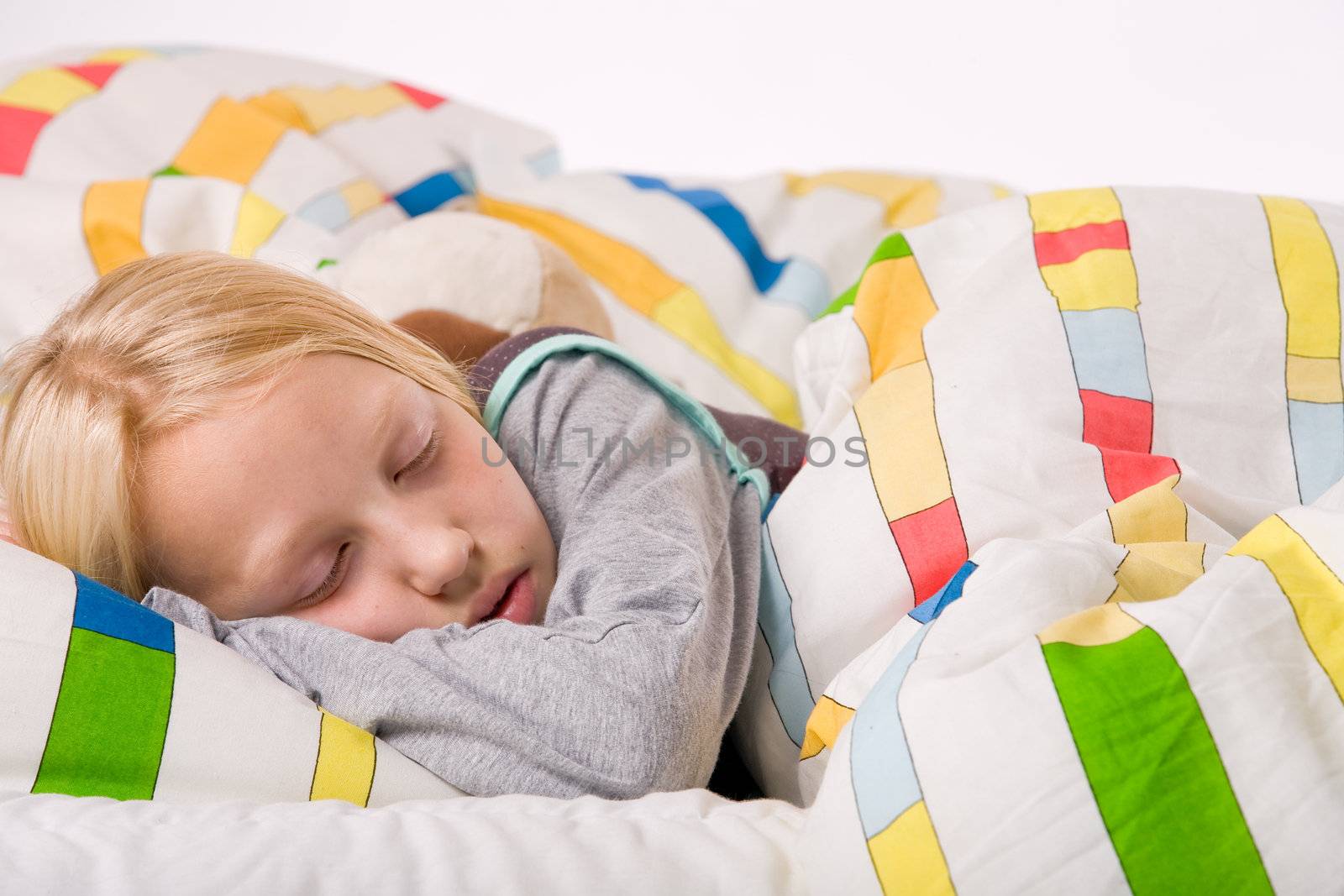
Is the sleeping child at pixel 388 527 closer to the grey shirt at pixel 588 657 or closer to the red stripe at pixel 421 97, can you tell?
the grey shirt at pixel 588 657

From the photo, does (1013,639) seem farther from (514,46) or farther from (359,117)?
(514,46)

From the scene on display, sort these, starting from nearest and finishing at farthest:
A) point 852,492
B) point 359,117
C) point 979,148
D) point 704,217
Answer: point 852,492, point 704,217, point 359,117, point 979,148

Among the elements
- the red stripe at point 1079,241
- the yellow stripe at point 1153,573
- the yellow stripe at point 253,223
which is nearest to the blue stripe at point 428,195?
the yellow stripe at point 253,223

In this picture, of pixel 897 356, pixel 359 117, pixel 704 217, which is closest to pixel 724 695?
pixel 897 356

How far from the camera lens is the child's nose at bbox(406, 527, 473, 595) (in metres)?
0.78

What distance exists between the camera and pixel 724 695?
786mm

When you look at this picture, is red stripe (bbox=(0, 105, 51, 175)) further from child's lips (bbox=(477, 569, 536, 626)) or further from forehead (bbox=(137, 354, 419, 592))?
child's lips (bbox=(477, 569, 536, 626))

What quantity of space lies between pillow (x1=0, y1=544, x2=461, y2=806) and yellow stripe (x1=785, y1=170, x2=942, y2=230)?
42.3 inches

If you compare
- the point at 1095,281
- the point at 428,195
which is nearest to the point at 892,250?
the point at 1095,281

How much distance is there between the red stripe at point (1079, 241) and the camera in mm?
931

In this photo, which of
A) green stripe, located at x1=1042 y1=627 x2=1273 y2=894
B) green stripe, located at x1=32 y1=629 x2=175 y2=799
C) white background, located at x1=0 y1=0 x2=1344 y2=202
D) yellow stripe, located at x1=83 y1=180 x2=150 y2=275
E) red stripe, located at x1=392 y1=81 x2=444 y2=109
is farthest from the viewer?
white background, located at x1=0 y1=0 x2=1344 y2=202

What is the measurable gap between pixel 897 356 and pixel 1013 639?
367mm

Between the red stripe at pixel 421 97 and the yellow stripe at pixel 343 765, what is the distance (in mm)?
1216

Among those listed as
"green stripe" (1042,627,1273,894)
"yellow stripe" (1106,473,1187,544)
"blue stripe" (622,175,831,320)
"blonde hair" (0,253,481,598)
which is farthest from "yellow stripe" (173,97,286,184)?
"green stripe" (1042,627,1273,894)
